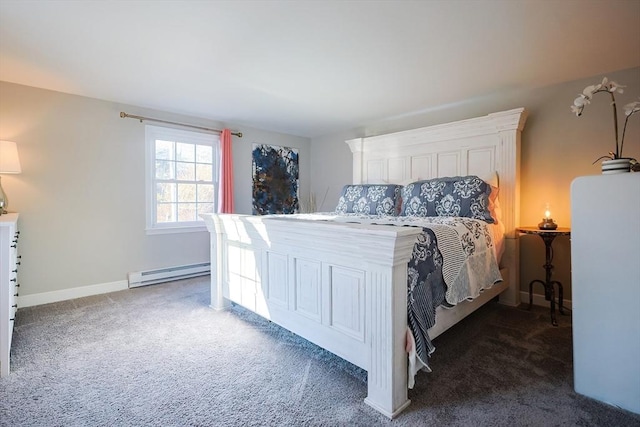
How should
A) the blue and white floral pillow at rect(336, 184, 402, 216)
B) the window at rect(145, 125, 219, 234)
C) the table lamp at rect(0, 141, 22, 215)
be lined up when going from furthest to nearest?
1. the window at rect(145, 125, 219, 234)
2. the blue and white floral pillow at rect(336, 184, 402, 216)
3. the table lamp at rect(0, 141, 22, 215)

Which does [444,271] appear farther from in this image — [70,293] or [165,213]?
[70,293]

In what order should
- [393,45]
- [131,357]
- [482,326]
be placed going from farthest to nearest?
1. [482,326]
2. [393,45]
3. [131,357]

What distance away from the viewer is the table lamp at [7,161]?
8.68 ft

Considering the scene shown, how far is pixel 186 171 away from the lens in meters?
4.06

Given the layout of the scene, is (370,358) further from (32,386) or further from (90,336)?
(90,336)

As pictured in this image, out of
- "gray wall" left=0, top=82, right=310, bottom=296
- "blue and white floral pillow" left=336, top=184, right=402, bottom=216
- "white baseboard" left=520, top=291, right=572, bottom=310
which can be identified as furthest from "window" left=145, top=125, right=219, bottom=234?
"white baseboard" left=520, top=291, right=572, bottom=310

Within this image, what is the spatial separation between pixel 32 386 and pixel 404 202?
311 centimetres

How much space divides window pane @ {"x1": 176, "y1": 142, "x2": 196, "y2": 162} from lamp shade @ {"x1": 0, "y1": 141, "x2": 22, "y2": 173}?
1532 millimetres

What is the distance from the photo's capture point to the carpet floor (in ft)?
4.64

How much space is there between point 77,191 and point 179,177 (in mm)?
1074

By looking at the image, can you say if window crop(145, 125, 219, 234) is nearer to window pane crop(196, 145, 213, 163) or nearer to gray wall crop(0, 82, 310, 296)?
window pane crop(196, 145, 213, 163)

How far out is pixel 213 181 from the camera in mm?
4297

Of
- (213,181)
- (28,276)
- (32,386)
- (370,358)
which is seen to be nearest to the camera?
(370,358)

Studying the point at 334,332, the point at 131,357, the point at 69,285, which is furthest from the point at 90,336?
the point at 334,332
